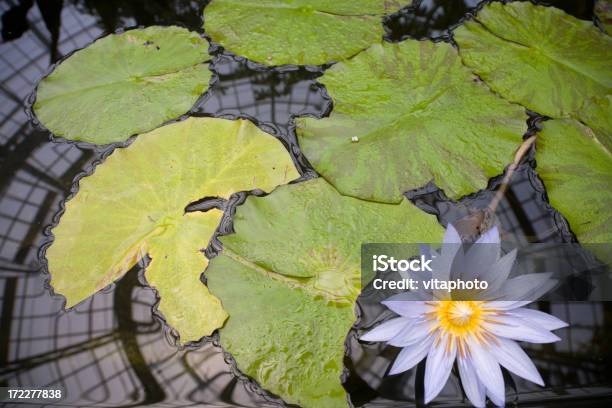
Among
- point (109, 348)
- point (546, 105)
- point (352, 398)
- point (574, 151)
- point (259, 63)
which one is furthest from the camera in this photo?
point (259, 63)

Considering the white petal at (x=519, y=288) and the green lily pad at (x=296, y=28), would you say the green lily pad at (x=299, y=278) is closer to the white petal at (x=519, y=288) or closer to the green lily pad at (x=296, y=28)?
the white petal at (x=519, y=288)

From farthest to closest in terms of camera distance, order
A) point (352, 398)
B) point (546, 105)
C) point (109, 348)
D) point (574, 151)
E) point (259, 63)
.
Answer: point (259, 63)
point (546, 105)
point (574, 151)
point (109, 348)
point (352, 398)

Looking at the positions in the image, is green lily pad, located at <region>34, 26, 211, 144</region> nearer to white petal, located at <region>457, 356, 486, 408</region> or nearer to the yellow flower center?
the yellow flower center

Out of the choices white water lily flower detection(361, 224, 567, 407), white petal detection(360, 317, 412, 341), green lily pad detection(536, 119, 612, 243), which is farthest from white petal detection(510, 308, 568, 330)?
green lily pad detection(536, 119, 612, 243)

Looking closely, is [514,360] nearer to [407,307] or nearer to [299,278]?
[407,307]

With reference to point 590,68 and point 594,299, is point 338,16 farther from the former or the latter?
point 594,299

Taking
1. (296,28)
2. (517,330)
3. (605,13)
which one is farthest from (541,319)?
(605,13)

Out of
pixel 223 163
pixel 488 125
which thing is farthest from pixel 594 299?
pixel 223 163

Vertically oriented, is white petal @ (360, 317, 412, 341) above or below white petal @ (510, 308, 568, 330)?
above
